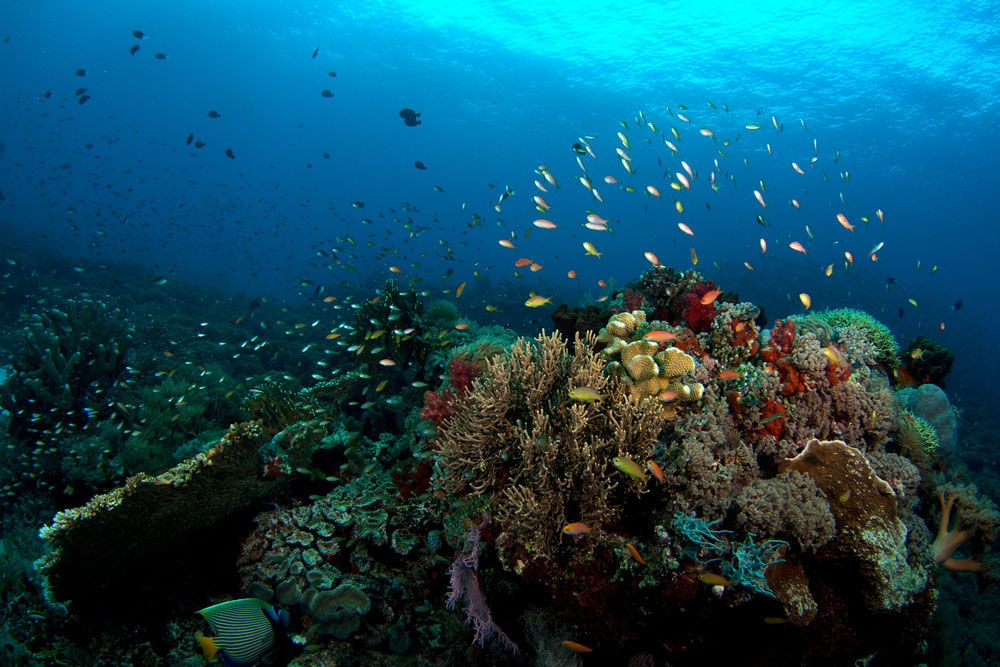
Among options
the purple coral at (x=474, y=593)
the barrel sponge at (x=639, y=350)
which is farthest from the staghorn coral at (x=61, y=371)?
the barrel sponge at (x=639, y=350)

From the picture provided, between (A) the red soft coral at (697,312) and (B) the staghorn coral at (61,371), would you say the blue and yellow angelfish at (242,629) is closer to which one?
(A) the red soft coral at (697,312)

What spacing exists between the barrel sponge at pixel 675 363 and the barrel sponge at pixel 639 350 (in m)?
0.14

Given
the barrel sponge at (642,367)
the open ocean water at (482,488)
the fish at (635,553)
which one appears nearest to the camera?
the fish at (635,553)

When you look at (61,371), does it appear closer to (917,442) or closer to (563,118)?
(917,442)

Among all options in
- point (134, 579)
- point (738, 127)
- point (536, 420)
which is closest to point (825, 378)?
point (536, 420)

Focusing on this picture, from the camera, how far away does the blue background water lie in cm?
3588

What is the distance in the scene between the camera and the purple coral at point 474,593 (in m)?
3.37

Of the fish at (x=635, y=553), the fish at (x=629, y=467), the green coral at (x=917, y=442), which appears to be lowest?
the green coral at (x=917, y=442)

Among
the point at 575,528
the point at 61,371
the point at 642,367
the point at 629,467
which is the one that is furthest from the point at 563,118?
the point at 575,528

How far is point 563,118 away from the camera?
2589 inches

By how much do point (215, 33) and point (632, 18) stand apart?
79.8m

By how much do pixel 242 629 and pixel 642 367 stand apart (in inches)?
162

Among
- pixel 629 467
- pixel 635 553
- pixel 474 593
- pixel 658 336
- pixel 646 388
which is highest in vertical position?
pixel 658 336

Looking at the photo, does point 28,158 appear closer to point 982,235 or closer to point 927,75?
point 927,75
